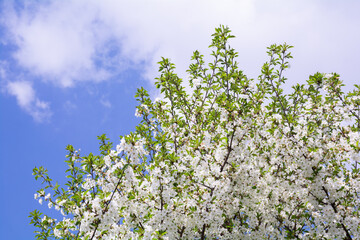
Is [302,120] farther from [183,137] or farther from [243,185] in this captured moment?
[183,137]

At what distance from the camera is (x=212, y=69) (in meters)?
9.47

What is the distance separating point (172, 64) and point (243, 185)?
473 centimetres

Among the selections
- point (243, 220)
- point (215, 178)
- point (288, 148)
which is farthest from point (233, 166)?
point (243, 220)

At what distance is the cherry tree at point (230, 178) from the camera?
5.91 metres

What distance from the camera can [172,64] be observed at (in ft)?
31.2

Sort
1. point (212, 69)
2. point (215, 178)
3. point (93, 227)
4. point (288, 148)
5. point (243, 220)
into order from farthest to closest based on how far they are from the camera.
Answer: point (212, 69), point (243, 220), point (288, 148), point (215, 178), point (93, 227)

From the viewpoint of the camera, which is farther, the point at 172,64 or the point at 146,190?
the point at 172,64

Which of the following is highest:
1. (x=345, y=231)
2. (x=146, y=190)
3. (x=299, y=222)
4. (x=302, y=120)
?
(x=302, y=120)

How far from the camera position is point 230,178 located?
Result: 6.92 meters

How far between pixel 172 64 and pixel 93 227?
236 inches

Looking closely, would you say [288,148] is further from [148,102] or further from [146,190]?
[148,102]

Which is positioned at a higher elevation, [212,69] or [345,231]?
[212,69]

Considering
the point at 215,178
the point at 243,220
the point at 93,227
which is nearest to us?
the point at 93,227

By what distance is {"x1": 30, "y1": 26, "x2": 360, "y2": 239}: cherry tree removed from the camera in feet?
19.4
